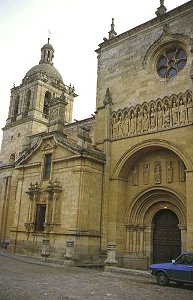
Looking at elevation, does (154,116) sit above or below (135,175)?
above

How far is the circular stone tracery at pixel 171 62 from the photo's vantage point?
1847 centimetres

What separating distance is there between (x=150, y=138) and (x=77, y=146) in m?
4.25

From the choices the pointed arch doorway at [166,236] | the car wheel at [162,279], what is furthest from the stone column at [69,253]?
the car wheel at [162,279]

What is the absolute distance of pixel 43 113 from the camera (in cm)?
3841

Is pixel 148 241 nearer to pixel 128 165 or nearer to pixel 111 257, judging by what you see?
pixel 111 257

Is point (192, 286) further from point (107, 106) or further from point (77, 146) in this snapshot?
point (107, 106)

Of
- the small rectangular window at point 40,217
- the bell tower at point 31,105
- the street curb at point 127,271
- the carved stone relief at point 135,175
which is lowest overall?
the street curb at point 127,271

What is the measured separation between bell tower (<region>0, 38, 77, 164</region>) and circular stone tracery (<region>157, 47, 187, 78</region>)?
20089mm

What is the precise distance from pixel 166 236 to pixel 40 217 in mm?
7745

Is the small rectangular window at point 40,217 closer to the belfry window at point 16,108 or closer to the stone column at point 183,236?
the stone column at point 183,236

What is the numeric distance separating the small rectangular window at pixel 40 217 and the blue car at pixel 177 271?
32.2 feet

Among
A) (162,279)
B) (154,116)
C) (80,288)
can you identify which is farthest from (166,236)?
(80,288)

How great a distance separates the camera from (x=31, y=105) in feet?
125

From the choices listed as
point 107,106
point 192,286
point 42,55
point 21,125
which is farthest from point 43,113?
point 192,286
